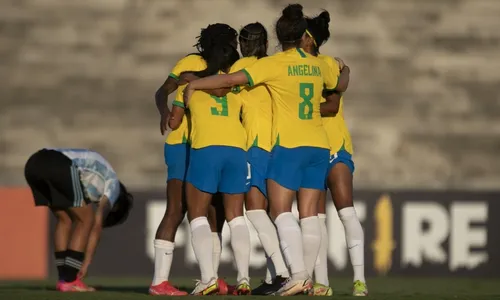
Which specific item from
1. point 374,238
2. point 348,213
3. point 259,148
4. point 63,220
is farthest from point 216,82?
point 374,238

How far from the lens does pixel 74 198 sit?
1149 centimetres

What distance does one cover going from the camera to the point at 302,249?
10008 millimetres

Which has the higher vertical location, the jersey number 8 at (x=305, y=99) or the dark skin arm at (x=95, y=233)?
the jersey number 8 at (x=305, y=99)

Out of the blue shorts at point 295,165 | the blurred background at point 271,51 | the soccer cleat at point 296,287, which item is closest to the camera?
the soccer cleat at point 296,287

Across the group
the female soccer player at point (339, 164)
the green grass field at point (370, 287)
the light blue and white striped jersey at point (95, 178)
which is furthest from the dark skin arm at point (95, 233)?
the female soccer player at point (339, 164)

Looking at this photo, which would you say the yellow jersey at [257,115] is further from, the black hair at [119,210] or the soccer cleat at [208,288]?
the black hair at [119,210]

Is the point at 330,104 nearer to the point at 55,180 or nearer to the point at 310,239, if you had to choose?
the point at 310,239

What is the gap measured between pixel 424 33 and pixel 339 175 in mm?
9999

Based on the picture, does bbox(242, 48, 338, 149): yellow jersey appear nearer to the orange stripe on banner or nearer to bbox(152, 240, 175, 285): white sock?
bbox(152, 240, 175, 285): white sock

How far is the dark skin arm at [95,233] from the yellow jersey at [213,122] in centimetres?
157

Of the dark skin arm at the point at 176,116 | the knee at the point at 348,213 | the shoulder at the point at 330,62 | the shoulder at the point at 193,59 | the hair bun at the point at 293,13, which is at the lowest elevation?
the knee at the point at 348,213

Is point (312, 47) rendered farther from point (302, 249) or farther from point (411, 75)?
point (411, 75)

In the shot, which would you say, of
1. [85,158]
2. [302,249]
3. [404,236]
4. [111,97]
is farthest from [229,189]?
[111,97]

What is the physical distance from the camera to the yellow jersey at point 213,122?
33.3 ft
